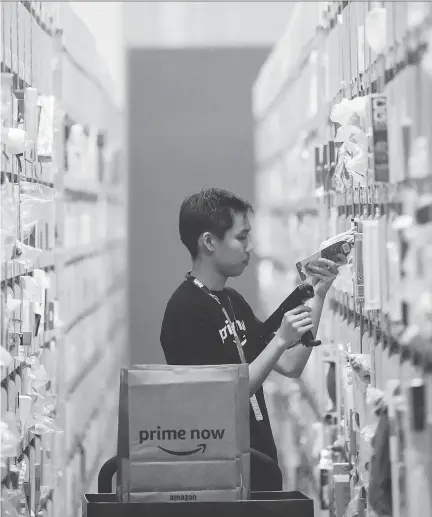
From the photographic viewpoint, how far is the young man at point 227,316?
9.92ft

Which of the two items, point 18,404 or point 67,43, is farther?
point 67,43

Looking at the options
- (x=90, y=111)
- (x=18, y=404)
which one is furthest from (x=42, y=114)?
(x=90, y=111)

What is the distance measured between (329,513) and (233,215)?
148cm

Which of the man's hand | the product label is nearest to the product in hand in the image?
the man's hand

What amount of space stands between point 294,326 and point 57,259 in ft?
6.02

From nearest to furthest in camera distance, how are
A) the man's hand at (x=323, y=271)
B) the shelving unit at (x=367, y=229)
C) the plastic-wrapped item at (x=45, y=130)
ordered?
1. the shelving unit at (x=367, y=229)
2. the man's hand at (x=323, y=271)
3. the plastic-wrapped item at (x=45, y=130)

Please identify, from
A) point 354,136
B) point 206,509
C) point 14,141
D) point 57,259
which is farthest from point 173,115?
point 206,509

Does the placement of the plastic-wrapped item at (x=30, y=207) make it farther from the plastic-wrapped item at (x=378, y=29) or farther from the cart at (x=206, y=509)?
the plastic-wrapped item at (x=378, y=29)

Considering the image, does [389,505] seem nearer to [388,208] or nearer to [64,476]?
[388,208]

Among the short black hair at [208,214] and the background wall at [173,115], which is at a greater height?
the background wall at [173,115]

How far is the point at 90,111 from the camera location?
6293 millimetres

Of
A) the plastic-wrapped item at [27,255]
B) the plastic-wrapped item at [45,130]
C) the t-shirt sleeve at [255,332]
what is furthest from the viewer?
the plastic-wrapped item at [45,130]

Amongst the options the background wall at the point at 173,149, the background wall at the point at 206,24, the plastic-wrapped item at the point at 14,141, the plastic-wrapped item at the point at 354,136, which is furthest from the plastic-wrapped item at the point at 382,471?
the background wall at the point at 206,24

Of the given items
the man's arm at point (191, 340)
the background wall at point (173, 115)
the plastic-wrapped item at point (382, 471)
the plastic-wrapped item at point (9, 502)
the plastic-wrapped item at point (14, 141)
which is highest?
the background wall at point (173, 115)
